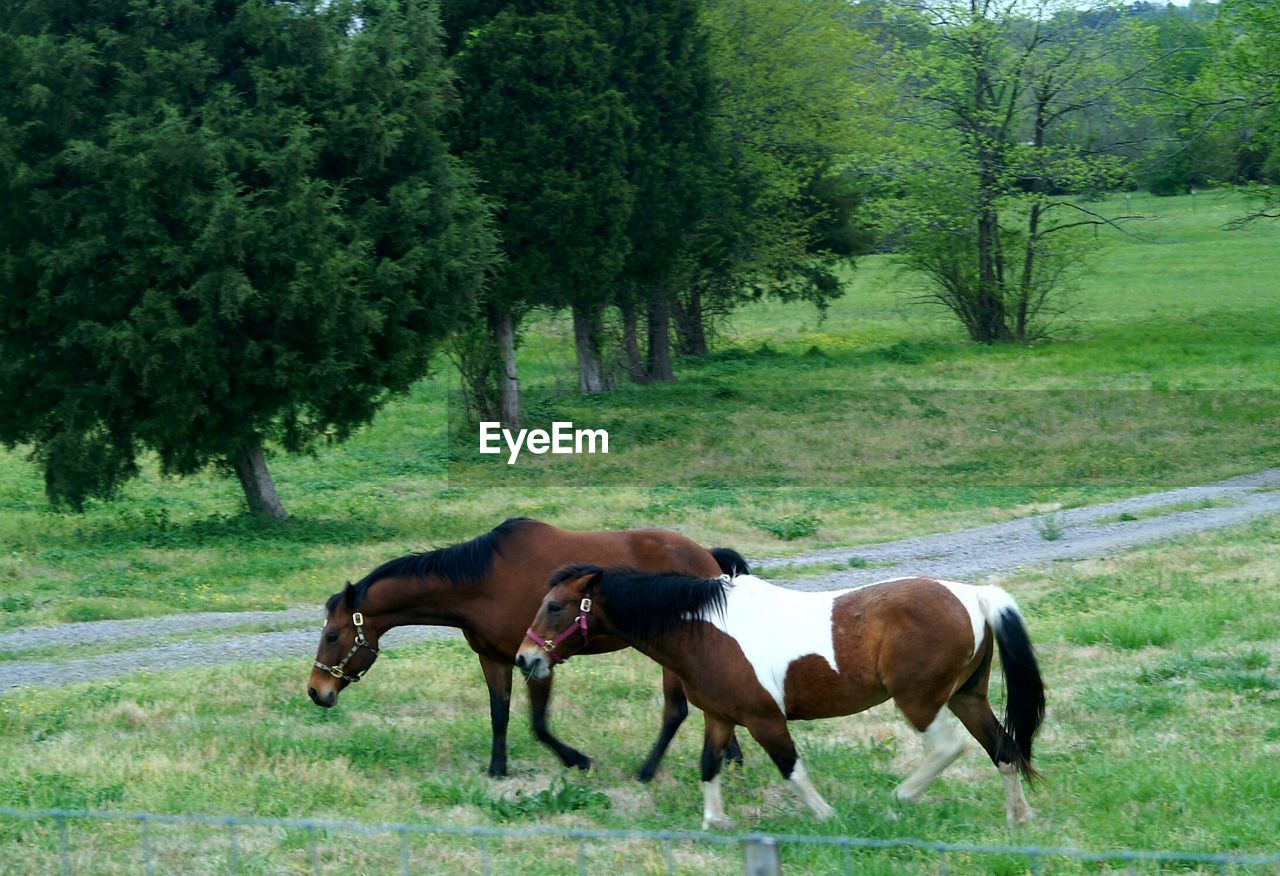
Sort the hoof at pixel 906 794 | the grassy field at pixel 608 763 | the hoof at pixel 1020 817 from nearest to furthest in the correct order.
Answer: the grassy field at pixel 608 763
the hoof at pixel 1020 817
the hoof at pixel 906 794

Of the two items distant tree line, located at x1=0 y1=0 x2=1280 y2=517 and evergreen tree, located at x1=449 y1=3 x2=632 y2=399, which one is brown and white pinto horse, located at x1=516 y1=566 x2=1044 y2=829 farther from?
evergreen tree, located at x1=449 y1=3 x2=632 y2=399

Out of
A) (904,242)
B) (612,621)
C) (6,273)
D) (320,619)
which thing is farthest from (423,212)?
(904,242)

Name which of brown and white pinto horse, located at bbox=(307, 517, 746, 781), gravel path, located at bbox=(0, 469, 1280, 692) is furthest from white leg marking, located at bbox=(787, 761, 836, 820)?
gravel path, located at bbox=(0, 469, 1280, 692)

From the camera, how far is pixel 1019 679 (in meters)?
7.03

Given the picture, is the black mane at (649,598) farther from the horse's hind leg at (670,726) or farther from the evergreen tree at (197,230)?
the evergreen tree at (197,230)

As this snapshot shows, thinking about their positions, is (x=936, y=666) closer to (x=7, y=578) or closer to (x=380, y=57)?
(x=7, y=578)

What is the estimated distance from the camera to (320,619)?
1388cm

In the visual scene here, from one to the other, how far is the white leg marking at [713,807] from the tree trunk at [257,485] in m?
13.1

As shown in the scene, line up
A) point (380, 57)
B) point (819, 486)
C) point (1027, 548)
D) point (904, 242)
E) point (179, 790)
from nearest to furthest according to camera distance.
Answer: point (179, 790) < point (1027, 548) < point (380, 57) < point (819, 486) < point (904, 242)

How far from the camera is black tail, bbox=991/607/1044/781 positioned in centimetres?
702

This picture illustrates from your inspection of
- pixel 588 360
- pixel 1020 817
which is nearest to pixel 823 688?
pixel 1020 817

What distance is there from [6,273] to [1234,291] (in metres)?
38.9

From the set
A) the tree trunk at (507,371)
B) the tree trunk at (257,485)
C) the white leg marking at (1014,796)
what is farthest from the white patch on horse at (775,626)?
the tree trunk at (507,371)

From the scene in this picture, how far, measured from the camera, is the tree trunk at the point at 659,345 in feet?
107
